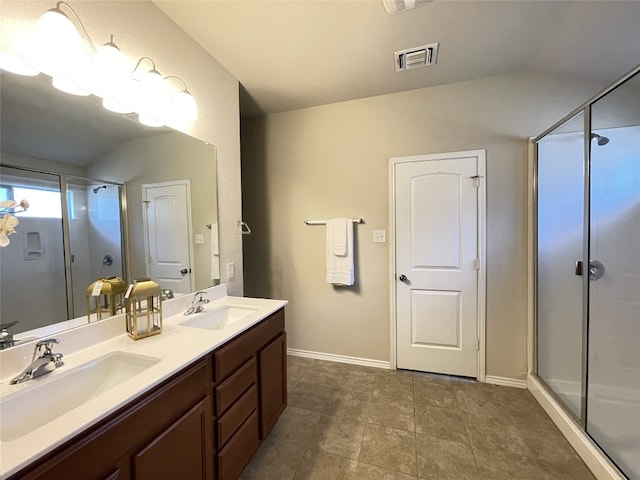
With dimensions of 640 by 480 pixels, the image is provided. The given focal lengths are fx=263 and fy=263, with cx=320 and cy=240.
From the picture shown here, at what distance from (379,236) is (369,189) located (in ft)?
1.48

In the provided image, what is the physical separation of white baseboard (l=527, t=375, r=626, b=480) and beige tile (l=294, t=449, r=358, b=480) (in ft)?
4.08

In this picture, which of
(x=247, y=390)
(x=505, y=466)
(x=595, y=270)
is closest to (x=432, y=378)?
(x=505, y=466)

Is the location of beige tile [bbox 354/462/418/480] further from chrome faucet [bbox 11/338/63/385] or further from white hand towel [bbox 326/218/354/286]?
chrome faucet [bbox 11/338/63/385]

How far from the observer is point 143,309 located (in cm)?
126

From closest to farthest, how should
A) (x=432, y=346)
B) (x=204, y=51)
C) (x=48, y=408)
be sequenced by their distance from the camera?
(x=48, y=408) → (x=204, y=51) → (x=432, y=346)

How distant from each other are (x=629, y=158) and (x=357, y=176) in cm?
174

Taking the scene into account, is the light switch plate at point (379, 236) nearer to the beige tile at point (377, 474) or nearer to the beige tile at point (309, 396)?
the beige tile at point (309, 396)

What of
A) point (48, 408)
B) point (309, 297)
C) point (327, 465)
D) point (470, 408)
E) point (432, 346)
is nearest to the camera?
point (48, 408)

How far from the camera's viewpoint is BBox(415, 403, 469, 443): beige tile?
1677 mm

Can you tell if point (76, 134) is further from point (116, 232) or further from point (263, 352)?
point (263, 352)

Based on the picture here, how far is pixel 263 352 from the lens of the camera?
59.2 inches

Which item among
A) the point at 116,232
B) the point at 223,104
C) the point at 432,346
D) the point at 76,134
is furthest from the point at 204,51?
the point at 432,346

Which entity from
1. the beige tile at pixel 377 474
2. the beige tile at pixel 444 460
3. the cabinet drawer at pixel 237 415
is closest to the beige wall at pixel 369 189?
the beige tile at pixel 444 460

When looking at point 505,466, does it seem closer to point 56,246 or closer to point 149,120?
point 56,246
